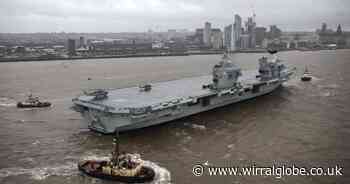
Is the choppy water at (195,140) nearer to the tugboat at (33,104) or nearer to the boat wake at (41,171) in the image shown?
the boat wake at (41,171)

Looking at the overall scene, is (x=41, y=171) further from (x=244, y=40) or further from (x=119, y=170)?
Answer: (x=244, y=40)

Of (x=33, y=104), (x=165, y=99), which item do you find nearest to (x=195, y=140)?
(x=165, y=99)

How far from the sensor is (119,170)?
67.1 ft

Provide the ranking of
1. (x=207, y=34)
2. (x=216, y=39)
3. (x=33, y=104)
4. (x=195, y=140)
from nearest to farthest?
(x=195, y=140) < (x=33, y=104) < (x=216, y=39) < (x=207, y=34)

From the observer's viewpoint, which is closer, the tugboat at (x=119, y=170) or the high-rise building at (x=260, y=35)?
the tugboat at (x=119, y=170)

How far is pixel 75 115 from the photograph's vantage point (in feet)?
113

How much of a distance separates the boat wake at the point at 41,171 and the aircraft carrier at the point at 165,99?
19.5 feet

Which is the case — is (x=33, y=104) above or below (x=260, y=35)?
below

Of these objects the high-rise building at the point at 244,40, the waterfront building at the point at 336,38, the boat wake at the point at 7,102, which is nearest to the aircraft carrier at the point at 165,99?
the boat wake at the point at 7,102

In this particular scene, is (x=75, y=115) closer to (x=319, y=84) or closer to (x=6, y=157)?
(x=6, y=157)

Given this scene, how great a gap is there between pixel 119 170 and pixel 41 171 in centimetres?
484

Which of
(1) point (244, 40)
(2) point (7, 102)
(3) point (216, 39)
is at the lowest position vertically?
(2) point (7, 102)

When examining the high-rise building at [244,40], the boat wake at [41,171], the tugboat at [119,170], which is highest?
the high-rise building at [244,40]

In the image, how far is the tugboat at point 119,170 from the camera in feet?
66.2
